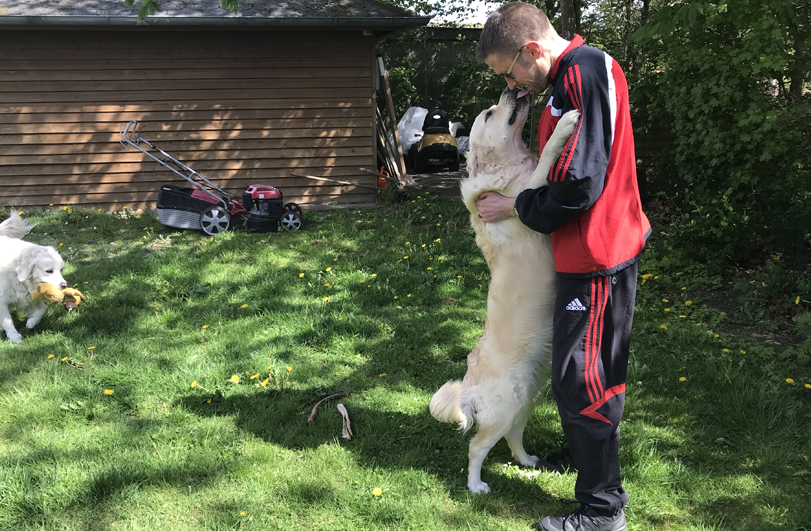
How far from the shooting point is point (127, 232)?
8.21m

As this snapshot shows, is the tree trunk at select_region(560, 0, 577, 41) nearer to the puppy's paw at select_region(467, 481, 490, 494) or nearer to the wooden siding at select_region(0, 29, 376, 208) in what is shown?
the wooden siding at select_region(0, 29, 376, 208)

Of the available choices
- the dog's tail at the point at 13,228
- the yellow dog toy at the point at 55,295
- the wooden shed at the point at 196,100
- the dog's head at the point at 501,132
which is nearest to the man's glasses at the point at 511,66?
the dog's head at the point at 501,132

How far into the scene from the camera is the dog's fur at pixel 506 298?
2.40 metres

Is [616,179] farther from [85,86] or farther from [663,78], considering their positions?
[85,86]

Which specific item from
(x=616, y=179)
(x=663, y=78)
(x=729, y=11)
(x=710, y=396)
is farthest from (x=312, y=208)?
(x=616, y=179)

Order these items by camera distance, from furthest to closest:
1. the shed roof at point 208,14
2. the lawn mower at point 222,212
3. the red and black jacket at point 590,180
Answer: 1. the shed roof at point 208,14
2. the lawn mower at point 222,212
3. the red and black jacket at point 590,180

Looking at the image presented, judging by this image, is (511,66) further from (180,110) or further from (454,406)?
(180,110)

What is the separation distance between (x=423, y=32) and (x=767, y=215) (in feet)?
48.5

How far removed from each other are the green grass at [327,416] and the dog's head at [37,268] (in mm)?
442

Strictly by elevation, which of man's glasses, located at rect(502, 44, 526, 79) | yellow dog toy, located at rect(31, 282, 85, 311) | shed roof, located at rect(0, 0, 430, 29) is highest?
shed roof, located at rect(0, 0, 430, 29)

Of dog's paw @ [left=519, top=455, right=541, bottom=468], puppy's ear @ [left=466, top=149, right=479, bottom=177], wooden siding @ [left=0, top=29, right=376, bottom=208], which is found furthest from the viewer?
wooden siding @ [left=0, top=29, right=376, bottom=208]

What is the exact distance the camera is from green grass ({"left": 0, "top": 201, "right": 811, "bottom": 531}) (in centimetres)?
269

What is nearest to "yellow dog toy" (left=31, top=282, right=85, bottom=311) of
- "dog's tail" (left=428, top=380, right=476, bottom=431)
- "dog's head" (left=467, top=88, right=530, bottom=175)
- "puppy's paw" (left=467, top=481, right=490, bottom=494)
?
"dog's tail" (left=428, top=380, right=476, bottom=431)

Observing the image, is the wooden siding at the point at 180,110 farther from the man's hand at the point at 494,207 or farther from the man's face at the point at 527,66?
the man's face at the point at 527,66
